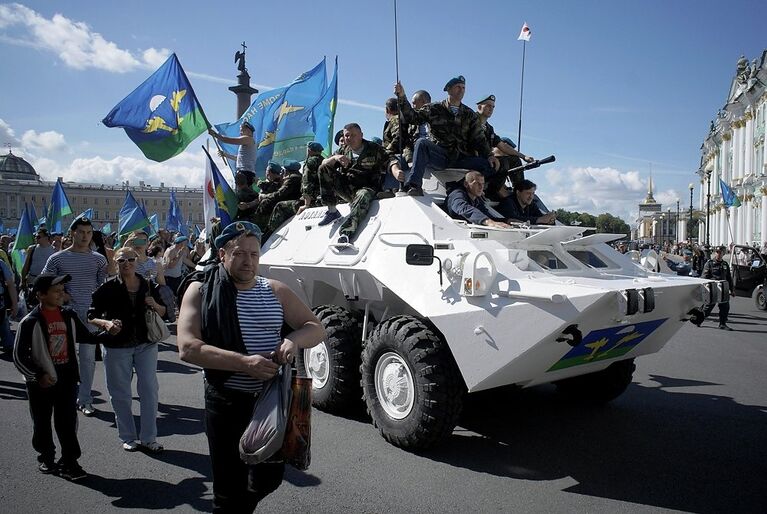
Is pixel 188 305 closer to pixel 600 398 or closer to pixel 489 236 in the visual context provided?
pixel 489 236

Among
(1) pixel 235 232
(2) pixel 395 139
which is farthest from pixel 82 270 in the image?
(2) pixel 395 139

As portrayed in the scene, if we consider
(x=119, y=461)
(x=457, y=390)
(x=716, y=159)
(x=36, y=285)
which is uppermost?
(x=716, y=159)

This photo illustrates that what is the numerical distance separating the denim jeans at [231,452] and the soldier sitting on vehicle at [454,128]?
13.0 feet

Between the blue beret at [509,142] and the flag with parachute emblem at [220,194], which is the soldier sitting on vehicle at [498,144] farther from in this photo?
the flag with parachute emblem at [220,194]

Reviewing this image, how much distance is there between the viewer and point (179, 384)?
22.3 feet

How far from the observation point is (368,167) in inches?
252

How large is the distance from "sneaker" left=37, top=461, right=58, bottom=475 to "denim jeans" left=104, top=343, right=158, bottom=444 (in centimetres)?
51

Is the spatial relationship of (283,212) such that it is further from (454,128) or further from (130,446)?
(130,446)

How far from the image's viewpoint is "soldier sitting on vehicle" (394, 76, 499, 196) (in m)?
6.17

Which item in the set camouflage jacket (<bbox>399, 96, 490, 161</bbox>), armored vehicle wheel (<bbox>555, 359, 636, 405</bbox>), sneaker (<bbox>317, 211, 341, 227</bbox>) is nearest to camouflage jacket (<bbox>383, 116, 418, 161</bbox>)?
camouflage jacket (<bbox>399, 96, 490, 161</bbox>)

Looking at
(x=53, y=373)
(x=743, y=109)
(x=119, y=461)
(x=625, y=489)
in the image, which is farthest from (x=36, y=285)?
(x=743, y=109)

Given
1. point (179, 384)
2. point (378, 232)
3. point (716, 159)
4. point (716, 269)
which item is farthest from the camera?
point (716, 159)

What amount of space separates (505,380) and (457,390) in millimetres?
353

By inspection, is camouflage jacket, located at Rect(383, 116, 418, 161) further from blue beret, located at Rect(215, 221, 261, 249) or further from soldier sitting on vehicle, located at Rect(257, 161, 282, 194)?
blue beret, located at Rect(215, 221, 261, 249)
